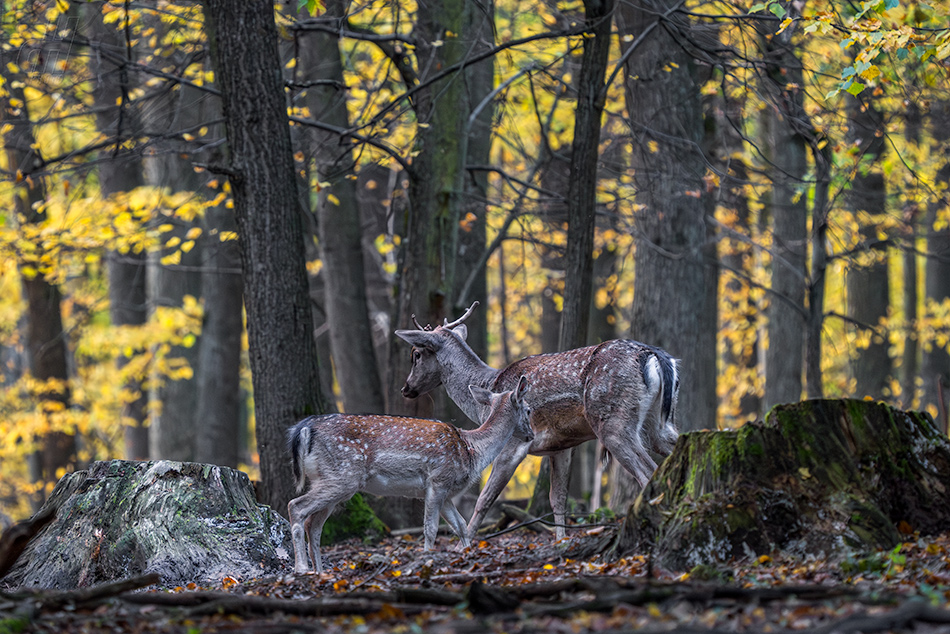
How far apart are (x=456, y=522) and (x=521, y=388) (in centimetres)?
138

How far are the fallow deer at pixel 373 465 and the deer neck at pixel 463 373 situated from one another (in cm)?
146

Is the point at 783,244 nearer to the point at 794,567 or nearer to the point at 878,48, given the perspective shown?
the point at 878,48

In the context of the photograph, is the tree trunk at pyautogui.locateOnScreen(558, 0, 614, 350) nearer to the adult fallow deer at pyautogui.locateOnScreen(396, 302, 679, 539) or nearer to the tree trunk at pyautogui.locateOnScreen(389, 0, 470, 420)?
the adult fallow deer at pyautogui.locateOnScreen(396, 302, 679, 539)

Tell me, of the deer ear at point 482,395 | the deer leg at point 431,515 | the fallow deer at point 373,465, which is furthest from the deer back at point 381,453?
the deer ear at point 482,395

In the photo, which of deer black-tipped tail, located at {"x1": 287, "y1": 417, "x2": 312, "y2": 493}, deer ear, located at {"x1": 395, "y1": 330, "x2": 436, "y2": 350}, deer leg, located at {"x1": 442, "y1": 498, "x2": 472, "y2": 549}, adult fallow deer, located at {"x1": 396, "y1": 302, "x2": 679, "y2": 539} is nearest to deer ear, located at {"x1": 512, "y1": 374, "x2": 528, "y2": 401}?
adult fallow deer, located at {"x1": 396, "y1": 302, "x2": 679, "y2": 539}

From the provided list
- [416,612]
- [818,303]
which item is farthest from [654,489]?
[818,303]

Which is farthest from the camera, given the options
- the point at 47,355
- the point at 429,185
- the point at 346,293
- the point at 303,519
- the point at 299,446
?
the point at 47,355

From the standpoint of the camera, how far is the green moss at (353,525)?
29.8 feet

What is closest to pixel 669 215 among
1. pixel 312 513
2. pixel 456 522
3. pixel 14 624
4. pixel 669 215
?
pixel 669 215

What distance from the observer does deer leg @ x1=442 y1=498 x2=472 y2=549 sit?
300 inches

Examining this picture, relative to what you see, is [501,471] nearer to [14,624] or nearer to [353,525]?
[353,525]

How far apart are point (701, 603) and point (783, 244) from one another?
1243 cm

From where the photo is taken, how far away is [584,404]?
27.0 ft

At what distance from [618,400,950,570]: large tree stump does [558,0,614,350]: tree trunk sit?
3.66 m
